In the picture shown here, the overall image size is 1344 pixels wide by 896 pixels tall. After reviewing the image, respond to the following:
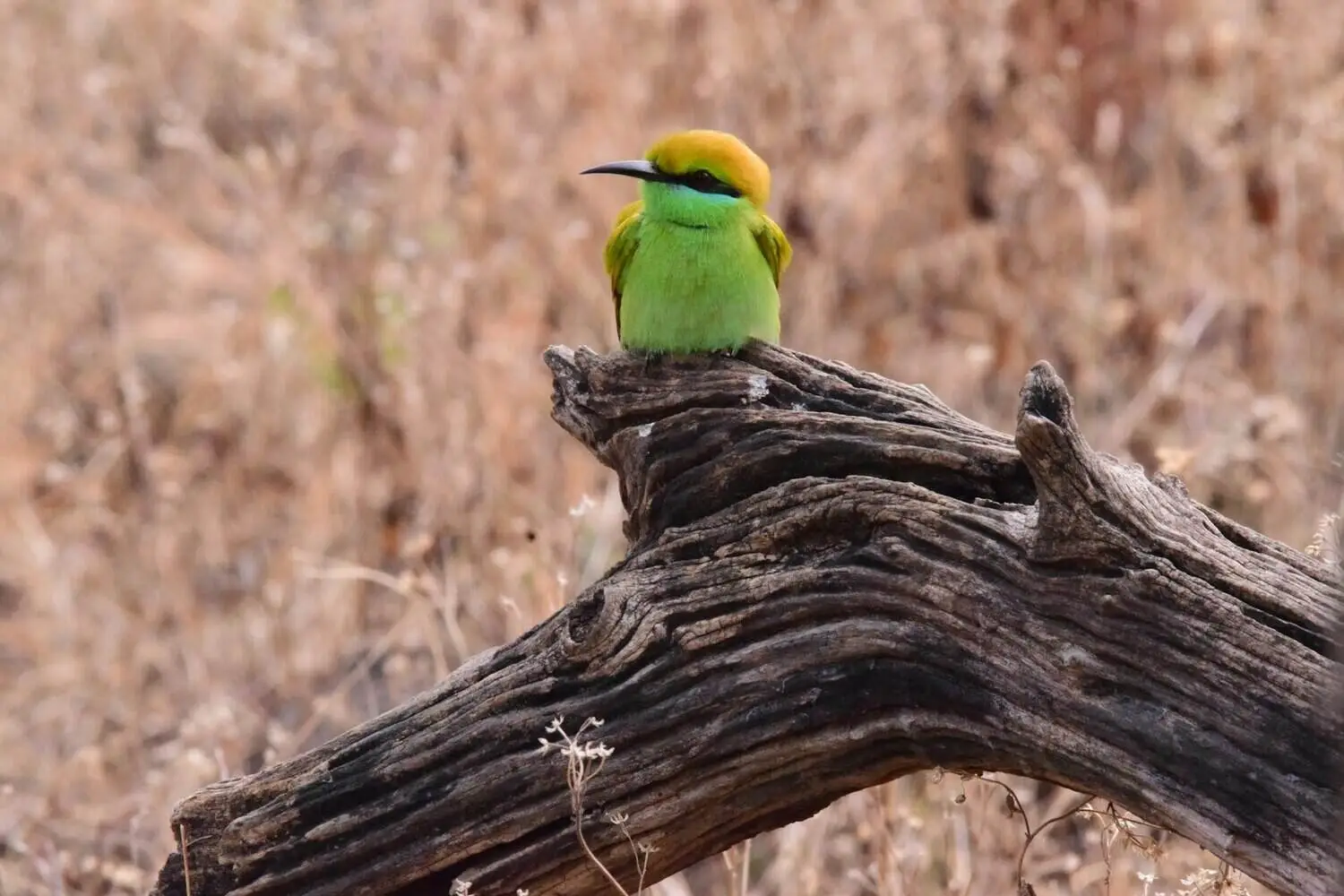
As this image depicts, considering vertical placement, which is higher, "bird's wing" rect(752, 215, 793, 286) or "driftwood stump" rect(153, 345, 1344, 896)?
"bird's wing" rect(752, 215, 793, 286)

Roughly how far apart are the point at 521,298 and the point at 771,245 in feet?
6.31

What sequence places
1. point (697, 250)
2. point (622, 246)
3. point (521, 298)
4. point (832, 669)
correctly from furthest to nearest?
point (521, 298), point (622, 246), point (697, 250), point (832, 669)

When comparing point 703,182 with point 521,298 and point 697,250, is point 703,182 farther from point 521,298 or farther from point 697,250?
point 521,298

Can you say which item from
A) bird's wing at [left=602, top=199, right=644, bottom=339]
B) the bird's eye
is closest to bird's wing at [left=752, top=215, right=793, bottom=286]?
the bird's eye

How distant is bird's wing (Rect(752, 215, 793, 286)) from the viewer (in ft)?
9.77

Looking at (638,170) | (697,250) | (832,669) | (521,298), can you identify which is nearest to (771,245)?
(697,250)

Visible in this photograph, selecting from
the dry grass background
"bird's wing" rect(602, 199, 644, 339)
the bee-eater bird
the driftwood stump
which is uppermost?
the dry grass background

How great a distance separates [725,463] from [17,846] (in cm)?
159

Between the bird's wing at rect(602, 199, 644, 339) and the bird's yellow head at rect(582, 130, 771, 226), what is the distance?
0.20ft

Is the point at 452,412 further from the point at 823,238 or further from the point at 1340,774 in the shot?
the point at 1340,774

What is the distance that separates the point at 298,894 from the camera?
2375mm

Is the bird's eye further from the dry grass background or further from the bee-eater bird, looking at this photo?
the dry grass background

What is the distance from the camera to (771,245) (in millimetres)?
3000

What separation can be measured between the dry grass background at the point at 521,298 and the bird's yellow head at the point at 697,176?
129 centimetres
